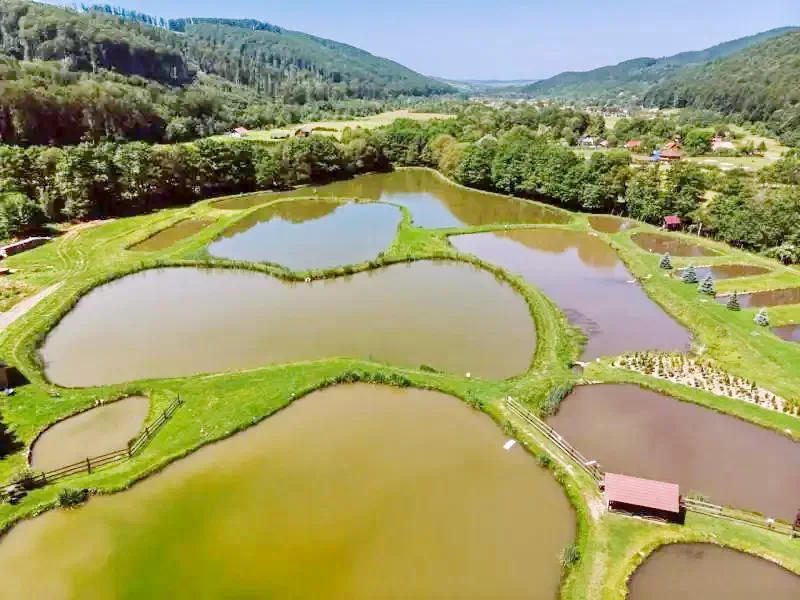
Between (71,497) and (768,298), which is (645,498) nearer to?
(71,497)

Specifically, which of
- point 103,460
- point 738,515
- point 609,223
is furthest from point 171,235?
point 738,515

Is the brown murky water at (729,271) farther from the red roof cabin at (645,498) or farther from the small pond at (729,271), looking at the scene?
the red roof cabin at (645,498)

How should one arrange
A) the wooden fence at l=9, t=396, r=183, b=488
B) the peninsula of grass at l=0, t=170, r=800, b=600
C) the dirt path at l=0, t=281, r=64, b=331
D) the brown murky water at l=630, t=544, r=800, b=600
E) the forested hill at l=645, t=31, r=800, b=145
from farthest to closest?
the forested hill at l=645, t=31, r=800, b=145
the dirt path at l=0, t=281, r=64, b=331
the wooden fence at l=9, t=396, r=183, b=488
the peninsula of grass at l=0, t=170, r=800, b=600
the brown murky water at l=630, t=544, r=800, b=600

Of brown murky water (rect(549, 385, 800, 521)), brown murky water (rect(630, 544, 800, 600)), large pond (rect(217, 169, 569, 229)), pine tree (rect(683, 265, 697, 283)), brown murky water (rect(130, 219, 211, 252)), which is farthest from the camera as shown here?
large pond (rect(217, 169, 569, 229))

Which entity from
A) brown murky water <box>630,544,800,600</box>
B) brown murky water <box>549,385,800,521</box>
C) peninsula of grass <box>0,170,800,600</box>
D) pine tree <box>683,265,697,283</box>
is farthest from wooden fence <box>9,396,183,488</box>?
pine tree <box>683,265,697,283</box>

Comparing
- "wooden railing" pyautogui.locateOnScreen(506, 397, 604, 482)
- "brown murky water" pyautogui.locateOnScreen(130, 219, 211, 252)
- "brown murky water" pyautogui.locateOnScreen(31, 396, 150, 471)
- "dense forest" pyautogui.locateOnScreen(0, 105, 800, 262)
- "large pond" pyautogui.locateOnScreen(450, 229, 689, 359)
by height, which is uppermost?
"dense forest" pyautogui.locateOnScreen(0, 105, 800, 262)

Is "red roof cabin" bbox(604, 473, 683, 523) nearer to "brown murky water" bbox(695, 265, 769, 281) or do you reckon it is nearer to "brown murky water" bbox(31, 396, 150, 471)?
"brown murky water" bbox(31, 396, 150, 471)

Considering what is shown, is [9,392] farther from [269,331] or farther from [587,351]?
[587,351]

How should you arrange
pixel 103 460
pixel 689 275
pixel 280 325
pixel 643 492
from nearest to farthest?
pixel 643 492, pixel 103 460, pixel 280 325, pixel 689 275
